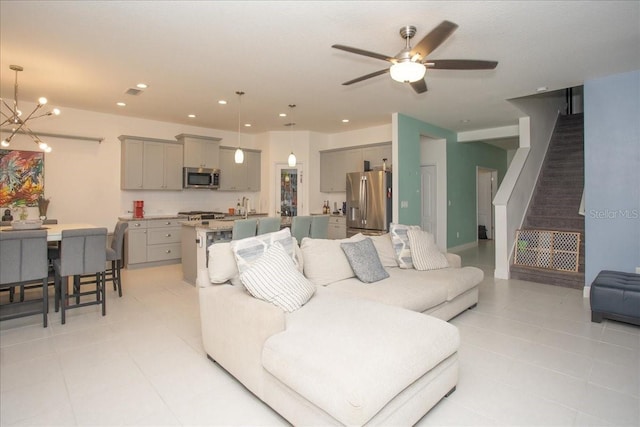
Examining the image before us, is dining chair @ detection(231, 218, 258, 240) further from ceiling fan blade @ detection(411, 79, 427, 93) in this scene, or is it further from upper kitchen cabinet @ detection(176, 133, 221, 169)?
upper kitchen cabinet @ detection(176, 133, 221, 169)

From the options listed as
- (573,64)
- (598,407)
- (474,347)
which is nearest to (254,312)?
(474,347)

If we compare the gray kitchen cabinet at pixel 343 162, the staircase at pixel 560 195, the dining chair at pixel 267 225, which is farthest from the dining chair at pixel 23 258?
the staircase at pixel 560 195

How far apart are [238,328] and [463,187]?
7081mm

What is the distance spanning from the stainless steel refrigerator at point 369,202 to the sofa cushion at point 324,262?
293 cm

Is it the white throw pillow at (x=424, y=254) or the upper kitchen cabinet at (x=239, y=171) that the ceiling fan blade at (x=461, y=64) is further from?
the upper kitchen cabinet at (x=239, y=171)

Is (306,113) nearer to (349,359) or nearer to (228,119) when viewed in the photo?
(228,119)

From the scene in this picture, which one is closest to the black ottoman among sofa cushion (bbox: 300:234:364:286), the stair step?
the stair step

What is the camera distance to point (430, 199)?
7.72m

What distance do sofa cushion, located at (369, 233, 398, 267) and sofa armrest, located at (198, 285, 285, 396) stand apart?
182 centimetres

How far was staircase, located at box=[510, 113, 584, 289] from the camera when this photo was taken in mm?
5062

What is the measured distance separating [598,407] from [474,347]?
0.90m

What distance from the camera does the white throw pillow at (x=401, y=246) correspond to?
150 inches

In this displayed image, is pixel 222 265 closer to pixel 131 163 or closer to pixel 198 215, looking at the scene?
pixel 198 215

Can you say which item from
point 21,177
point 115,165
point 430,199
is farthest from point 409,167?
point 21,177
